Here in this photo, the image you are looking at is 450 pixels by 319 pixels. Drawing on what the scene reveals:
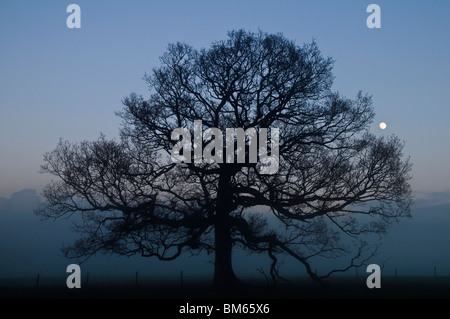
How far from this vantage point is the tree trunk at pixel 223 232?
2395 cm

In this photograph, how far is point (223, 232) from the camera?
24219 mm

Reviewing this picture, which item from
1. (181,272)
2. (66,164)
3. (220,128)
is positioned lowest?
(181,272)

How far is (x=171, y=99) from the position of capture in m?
24.5

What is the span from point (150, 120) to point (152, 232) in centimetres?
537

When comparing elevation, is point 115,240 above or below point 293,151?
below

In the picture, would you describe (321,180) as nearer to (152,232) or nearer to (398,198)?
(398,198)

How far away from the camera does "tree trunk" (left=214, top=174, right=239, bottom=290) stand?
24.0 m

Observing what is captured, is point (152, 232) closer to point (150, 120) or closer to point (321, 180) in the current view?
point (150, 120)
